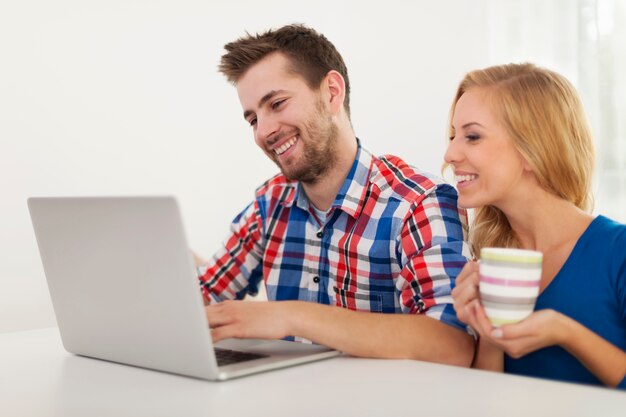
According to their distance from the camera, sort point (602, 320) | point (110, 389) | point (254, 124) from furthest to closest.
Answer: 1. point (254, 124)
2. point (602, 320)
3. point (110, 389)

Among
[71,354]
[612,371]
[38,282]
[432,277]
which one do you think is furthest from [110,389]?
[38,282]

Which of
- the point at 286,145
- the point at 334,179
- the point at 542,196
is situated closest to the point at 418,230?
the point at 542,196

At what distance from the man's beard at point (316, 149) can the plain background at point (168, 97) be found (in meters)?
→ 1.21

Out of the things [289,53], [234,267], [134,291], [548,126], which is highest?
[289,53]

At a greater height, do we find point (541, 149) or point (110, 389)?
point (541, 149)

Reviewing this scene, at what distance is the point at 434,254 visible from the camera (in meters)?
1.54

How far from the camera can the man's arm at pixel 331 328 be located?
1.31m

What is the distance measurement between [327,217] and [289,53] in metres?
0.43

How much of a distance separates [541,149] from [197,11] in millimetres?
2095

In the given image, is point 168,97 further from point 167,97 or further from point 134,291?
point 134,291

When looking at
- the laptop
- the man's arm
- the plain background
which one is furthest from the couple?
the plain background

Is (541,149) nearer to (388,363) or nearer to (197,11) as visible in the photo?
(388,363)

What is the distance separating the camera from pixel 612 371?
1295 millimetres

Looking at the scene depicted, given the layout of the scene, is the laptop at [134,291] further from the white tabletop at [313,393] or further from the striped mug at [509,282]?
the striped mug at [509,282]
